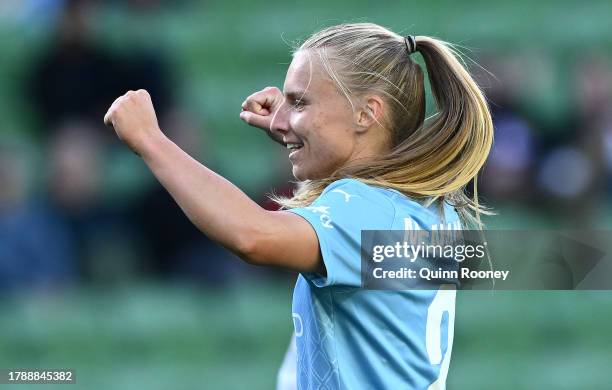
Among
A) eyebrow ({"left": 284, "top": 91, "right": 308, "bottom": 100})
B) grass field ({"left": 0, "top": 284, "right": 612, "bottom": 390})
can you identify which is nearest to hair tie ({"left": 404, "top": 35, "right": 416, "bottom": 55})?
eyebrow ({"left": 284, "top": 91, "right": 308, "bottom": 100})

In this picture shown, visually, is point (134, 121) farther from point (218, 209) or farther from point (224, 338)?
point (224, 338)

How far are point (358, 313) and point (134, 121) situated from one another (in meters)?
0.58

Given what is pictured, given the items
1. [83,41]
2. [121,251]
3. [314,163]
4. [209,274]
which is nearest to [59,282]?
[121,251]

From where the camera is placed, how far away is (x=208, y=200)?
83.0 inches

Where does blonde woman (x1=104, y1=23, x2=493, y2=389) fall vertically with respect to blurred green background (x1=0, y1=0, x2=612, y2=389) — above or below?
below

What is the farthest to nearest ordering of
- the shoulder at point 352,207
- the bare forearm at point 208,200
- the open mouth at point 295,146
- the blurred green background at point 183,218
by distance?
1. the blurred green background at point 183,218
2. the open mouth at point 295,146
3. the shoulder at point 352,207
4. the bare forearm at point 208,200

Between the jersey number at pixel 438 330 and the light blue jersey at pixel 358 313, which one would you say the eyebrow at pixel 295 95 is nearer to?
the light blue jersey at pixel 358 313

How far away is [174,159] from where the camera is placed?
2146mm

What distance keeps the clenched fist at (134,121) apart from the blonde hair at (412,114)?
1.36ft

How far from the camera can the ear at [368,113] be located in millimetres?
2506

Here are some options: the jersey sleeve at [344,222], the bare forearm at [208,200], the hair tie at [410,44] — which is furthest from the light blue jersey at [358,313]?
the hair tie at [410,44]

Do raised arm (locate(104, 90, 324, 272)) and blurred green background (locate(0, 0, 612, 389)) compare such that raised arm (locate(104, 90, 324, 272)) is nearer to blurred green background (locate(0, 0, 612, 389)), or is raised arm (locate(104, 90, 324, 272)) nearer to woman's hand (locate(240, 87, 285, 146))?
woman's hand (locate(240, 87, 285, 146))

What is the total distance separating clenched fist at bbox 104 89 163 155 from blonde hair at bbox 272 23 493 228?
0.42m

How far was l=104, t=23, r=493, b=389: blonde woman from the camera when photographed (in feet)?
7.06
